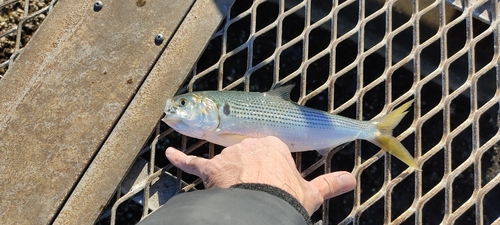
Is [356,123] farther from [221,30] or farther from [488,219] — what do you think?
[488,219]

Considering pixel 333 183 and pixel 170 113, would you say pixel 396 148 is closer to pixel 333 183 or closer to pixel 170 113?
pixel 333 183

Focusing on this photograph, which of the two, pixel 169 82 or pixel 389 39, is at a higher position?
pixel 389 39

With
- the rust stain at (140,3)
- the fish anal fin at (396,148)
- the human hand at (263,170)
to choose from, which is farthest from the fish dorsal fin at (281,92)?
the rust stain at (140,3)

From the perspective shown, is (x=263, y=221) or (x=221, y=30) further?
(x=221, y=30)

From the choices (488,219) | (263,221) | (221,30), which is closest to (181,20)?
(221,30)

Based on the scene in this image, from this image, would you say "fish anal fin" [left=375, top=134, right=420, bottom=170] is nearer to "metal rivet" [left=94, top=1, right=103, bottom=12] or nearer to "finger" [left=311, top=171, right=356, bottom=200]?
"finger" [left=311, top=171, right=356, bottom=200]

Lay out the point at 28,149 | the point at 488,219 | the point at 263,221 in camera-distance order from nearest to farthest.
Answer: 1. the point at 263,221
2. the point at 28,149
3. the point at 488,219

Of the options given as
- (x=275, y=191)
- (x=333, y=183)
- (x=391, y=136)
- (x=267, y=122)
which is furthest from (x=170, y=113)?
(x=391, y=136)
